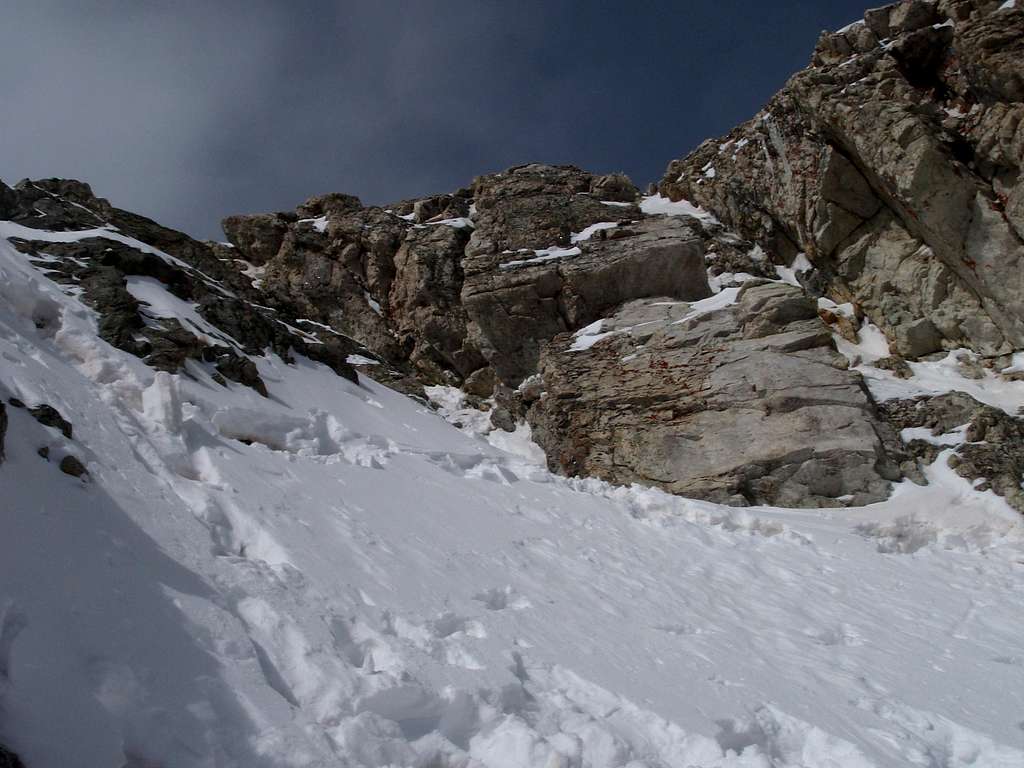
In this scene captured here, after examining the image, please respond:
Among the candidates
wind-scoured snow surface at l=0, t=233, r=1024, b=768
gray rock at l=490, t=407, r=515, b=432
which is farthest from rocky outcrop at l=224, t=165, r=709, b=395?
wind-scoured snow surface at l=0, t=233, r=1024, b=768

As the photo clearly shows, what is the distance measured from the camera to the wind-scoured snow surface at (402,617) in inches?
147

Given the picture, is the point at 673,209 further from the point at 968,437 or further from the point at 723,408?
the point at 968,437

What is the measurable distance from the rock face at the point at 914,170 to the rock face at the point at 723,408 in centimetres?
643

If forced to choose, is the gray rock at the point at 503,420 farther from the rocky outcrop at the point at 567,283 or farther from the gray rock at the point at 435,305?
the gray rock at the point at 435,305

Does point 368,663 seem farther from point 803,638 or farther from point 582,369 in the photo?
point 582,369

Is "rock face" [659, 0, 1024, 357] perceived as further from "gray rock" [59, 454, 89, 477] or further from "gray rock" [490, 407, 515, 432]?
"gray rock" [59, 454, 89, 477]

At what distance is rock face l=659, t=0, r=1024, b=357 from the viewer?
73.9 feet

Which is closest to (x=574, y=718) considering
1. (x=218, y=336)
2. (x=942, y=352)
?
(x=218, y=336)

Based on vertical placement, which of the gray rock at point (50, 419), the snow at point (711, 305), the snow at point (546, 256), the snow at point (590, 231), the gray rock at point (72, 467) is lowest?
the gray rock at point (72, 467)

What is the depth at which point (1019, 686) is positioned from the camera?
249 inches

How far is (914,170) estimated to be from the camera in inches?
918

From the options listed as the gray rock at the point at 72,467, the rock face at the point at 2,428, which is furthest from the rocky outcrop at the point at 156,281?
the rock face at the point at 2,428

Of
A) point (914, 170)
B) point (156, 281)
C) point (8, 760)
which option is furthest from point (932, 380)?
point (8, 760)

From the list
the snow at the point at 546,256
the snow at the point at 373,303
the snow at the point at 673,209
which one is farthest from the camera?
the snow at the point at 373,303
